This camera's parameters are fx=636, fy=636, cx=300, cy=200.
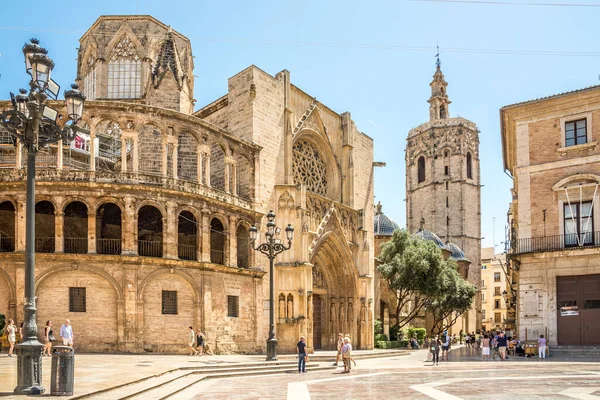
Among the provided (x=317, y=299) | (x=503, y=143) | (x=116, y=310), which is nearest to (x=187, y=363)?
(x=116, y=310)

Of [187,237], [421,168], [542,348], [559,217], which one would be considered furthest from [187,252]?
[421,168]

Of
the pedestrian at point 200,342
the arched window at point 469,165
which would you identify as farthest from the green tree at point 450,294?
the arched window at point 469,165

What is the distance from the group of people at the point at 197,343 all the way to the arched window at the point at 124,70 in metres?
19.7

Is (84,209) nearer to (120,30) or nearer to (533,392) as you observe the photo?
(120,30)

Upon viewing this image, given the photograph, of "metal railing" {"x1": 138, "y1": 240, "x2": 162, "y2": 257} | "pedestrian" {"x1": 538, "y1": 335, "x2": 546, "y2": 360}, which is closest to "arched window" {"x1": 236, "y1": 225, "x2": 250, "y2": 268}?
"metal railing" {"x1": 138, "y1": 240, "x2": 162, "y2": 257}

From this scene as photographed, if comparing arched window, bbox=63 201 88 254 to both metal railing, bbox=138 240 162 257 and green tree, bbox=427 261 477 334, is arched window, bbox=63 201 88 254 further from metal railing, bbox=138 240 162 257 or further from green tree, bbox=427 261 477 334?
green tree, bbox=427 261 477 334

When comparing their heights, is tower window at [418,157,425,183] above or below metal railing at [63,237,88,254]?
above

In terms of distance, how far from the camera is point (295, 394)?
14.3 meters

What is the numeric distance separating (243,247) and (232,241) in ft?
6.99

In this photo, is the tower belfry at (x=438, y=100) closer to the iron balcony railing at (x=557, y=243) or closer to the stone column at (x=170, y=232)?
the iron balcony railing at (x=557, y=243)

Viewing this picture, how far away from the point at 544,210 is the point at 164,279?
17.8 m

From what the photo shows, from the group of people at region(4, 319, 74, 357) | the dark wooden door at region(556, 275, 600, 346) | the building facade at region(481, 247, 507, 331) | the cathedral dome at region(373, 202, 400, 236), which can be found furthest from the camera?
the building facade at region(481, 247, 507, 331)

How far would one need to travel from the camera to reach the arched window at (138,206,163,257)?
Result: 1103 inches

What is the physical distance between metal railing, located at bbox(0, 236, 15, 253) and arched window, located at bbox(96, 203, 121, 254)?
335cm
